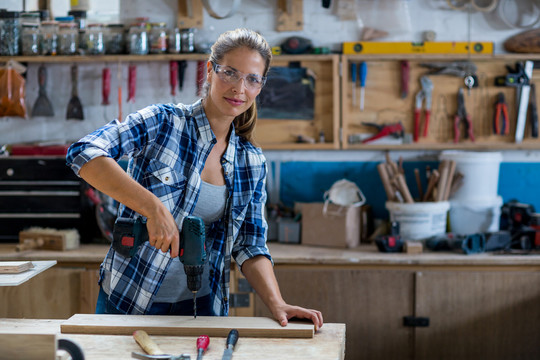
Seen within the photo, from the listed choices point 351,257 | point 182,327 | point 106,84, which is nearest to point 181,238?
point 182,327

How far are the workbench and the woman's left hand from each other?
4.59ft

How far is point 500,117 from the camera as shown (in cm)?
382

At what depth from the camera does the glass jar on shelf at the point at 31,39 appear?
3879 mm

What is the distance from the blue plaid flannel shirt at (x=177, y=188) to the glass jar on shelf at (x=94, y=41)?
2.07m

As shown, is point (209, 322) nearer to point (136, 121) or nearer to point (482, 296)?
point (136, 121)

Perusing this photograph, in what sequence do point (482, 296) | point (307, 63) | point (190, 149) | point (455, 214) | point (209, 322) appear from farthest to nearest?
point (307, 63) < point (455, 214) < point (482, 296) < point (190, 149) < point (209, 322)

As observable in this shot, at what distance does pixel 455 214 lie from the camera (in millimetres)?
3637

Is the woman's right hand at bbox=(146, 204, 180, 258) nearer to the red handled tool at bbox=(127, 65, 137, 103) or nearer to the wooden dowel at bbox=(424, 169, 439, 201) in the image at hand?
the wooden dowel at bbox=(424, 169, 439, 201)

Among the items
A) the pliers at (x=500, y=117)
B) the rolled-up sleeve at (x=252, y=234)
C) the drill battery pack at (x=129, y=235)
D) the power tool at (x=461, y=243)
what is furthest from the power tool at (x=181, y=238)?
the pliers at (x=500, y=117)

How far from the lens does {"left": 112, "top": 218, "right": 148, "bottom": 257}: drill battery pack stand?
1.67m

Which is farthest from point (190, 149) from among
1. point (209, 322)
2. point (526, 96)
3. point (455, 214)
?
point (526, 96)

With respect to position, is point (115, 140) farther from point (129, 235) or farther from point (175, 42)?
point (175, 42)

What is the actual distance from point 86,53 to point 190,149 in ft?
7.14

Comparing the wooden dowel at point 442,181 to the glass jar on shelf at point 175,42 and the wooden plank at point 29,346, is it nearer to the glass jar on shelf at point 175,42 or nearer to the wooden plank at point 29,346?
the glass jar on shelf at point 175,42
